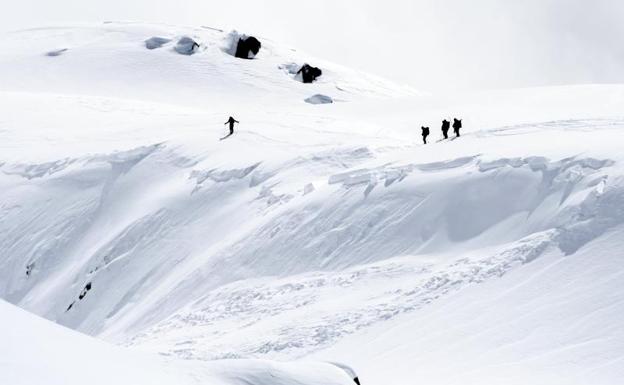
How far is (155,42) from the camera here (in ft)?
305

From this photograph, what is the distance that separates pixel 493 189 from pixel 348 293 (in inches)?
223

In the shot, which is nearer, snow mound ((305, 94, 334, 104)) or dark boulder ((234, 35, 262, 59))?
snow mound ((305, 94, 334, 104))

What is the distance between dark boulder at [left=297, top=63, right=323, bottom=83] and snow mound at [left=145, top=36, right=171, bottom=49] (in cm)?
1523

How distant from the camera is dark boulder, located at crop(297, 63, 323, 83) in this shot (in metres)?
86.6

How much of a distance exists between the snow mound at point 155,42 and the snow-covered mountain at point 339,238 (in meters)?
37.9

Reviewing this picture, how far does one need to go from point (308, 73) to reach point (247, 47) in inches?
301

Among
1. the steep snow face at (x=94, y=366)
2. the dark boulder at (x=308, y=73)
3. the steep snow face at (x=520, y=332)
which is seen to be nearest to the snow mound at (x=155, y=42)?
the dark boulder at (x=308, y=73)

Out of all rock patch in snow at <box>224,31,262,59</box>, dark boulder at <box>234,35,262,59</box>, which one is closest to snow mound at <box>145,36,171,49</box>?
rock patch in snow at <box>224,31,262,59</box>

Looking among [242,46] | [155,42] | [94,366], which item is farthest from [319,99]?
[94,366]

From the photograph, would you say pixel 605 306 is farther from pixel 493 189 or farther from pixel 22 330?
pixel 22 330

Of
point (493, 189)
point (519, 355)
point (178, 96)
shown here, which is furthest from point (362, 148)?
point (178, 96)

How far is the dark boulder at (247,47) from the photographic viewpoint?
90.1 m

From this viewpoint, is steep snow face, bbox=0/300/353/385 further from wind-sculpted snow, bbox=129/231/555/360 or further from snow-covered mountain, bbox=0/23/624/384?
wind-sculpted snow, bbox=129/231/555/360

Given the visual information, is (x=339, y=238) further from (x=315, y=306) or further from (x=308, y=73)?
(x=308, y=73)
